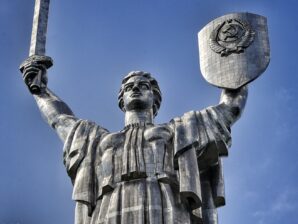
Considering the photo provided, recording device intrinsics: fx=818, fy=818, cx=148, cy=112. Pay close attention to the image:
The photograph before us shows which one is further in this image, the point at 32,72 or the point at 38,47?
the point at 38,47

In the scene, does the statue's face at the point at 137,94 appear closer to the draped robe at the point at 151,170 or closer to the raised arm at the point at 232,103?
the draped robe at the point at 151,170

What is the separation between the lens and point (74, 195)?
13.9 m

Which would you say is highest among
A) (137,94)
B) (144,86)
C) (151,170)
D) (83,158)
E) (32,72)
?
(32,72)

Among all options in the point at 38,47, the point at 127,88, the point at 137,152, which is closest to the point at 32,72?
the point at 38,47

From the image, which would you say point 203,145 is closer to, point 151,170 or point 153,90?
point 151,170

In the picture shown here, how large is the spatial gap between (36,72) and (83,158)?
2.73 meters

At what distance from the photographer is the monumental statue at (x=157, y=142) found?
13.5 meters

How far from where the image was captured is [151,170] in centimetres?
1379

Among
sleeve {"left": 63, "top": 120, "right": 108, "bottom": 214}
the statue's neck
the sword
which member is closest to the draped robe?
sleeve {"left": 63, "top": 120, "right": 108, "bottom": 214}

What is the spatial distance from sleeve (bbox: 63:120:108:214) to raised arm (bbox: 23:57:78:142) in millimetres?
314

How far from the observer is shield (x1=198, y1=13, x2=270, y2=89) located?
1520cm

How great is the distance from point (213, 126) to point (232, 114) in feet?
1.77

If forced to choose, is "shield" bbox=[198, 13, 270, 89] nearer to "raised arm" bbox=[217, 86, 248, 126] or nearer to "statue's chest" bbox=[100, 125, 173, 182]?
"raised arm" bbox=[217, 86, 248, 126]

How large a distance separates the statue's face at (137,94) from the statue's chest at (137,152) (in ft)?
1.93
